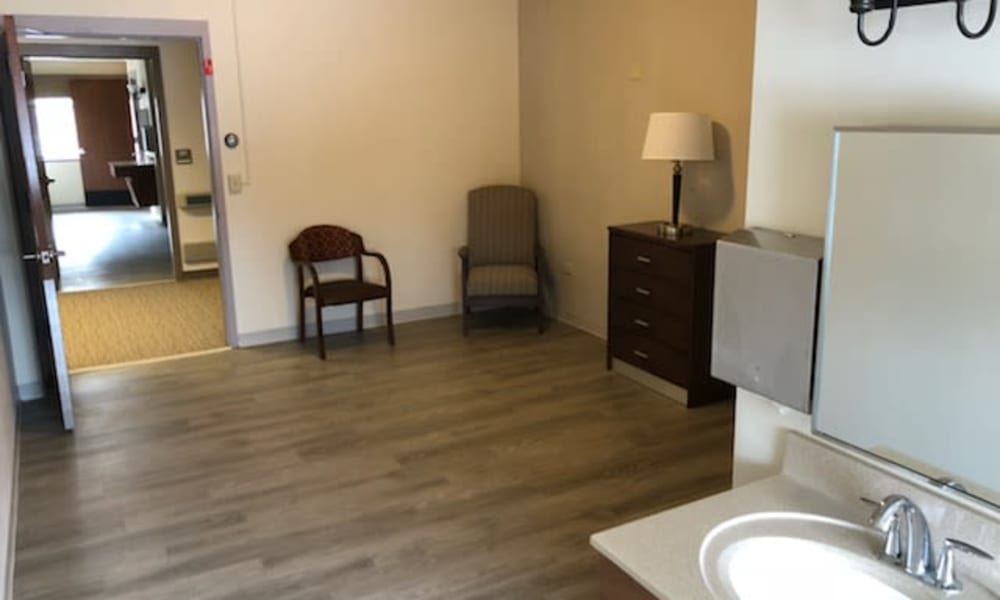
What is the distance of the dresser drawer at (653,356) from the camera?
433 centimetres

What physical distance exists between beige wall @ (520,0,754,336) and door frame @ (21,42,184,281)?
12.6 ft

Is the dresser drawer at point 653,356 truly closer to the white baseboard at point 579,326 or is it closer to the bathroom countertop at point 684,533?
the white baseboard at point 579,326

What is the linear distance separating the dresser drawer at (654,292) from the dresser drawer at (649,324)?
0.11 feet

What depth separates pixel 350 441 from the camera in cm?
400

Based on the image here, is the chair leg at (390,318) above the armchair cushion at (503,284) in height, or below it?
below

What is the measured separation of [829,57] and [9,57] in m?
3.99

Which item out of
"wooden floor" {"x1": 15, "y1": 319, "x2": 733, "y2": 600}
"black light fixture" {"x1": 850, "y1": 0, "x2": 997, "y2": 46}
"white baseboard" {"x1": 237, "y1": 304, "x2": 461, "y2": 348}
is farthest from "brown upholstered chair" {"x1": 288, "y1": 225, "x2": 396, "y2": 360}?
"black light fixture" {"x1": 850, "y1": 0, "x2": 997, "y2": 46}

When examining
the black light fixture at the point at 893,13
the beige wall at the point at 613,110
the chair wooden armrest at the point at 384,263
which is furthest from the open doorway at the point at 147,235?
the black light fixture at the point at 893,13

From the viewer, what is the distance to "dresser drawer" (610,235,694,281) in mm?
4219

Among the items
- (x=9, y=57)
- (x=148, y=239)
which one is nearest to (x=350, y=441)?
(x=9, y=57)

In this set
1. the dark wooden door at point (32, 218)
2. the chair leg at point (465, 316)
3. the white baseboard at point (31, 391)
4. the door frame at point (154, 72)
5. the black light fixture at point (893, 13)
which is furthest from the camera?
the door frame at point (154, 72)

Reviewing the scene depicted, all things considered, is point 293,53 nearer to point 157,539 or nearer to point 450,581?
point 157,539

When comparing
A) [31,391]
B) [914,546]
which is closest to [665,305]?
[914,546]

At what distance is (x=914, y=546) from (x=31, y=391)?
4883mm
